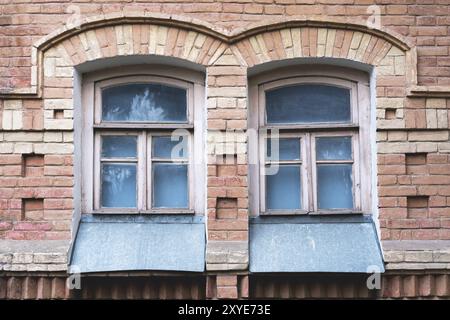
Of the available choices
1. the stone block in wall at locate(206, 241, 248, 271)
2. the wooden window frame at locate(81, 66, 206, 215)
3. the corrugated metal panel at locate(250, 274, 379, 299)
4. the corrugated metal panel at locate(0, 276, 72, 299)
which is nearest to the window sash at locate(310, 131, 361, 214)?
the corrugated metal panel at locate(250, 274, 379, 299)

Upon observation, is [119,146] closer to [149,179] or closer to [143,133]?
[143,133]

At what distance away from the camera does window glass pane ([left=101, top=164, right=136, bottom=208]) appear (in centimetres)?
669

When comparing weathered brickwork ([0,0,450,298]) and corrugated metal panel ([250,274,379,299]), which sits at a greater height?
weathered brickwork ([0,0,450,298])

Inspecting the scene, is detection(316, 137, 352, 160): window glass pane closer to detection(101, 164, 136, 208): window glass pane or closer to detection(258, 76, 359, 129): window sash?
detection(258, 76, 359, 129): window sash

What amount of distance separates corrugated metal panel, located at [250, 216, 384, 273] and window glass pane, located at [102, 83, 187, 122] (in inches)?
46.6

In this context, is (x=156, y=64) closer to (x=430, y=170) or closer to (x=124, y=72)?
(x=124, y=72)

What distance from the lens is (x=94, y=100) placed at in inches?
265

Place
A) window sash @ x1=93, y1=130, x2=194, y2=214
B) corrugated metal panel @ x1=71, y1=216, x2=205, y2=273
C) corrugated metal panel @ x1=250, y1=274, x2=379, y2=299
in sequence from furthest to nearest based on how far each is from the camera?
window sash @ x1=93, y1=130, x2=194, y2=214
corrugated metal panel @ x1=250, y1=274, x2=379, y2=299
corrugated metal panel @ x1=71, y1=216, x2=205, y2=273

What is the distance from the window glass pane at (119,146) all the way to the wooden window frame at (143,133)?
0.04 m

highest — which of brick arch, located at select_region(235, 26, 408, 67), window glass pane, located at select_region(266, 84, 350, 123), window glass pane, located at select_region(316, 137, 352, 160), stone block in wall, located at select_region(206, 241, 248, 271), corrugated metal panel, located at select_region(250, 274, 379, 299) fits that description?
brick arch, located at select_region(235, 26, 408, 67)

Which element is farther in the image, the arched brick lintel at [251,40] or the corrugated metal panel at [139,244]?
the arched brick lintel at [251,40]

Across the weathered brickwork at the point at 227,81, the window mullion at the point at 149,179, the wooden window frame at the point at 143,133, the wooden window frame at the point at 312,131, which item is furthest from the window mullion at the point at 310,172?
the window mullion at the point at 149,179

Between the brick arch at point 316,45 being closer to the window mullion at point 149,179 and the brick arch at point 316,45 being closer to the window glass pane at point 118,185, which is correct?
the window mullion at point 149,179

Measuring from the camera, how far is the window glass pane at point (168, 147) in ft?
22.0
